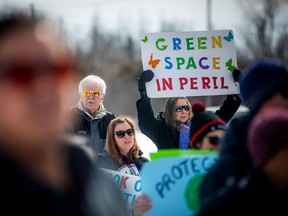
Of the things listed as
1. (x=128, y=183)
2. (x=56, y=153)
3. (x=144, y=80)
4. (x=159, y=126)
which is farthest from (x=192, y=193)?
(x=144, y=80)

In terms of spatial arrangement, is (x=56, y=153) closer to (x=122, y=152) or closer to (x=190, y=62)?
(x=122, y=152)

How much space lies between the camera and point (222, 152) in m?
2.55

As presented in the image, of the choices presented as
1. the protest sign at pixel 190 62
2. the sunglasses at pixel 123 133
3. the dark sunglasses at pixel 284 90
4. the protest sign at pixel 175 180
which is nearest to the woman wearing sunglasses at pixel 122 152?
the sunglasses at pixel 123 133

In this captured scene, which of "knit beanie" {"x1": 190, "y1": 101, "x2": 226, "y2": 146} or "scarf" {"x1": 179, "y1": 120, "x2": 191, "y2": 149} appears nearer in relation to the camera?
"knit beanie" {"x1": 190, "y1": 101, "x2": 226, "y2": 146}

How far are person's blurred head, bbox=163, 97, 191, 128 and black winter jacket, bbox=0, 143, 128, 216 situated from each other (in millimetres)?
3578

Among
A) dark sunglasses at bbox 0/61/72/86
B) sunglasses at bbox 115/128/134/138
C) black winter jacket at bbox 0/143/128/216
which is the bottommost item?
sunglasses at bbox 115/128/134/138

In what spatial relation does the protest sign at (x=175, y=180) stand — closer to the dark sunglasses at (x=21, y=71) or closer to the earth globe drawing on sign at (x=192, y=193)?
the earth globe drawing on sign at (x=192, y=193)

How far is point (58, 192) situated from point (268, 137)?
713 mm

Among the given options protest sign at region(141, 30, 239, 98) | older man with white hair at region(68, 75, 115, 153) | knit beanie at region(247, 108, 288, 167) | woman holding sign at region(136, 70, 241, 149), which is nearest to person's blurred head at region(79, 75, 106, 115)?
older man with white hair at region(68, 75, 115, 153)

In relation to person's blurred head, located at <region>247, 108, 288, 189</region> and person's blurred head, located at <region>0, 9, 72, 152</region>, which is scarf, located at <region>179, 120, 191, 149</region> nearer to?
person's blurred head, located at <region>247, 108, 288, 189</region>

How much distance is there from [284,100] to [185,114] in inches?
113

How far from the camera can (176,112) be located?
17.9 feet

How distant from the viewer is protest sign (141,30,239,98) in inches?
226

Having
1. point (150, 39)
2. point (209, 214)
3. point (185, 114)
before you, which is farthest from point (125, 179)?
point (209, 214)
